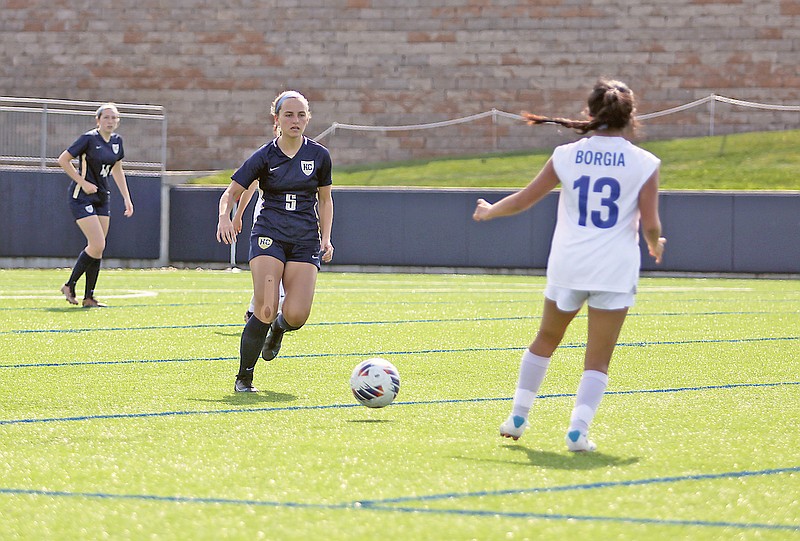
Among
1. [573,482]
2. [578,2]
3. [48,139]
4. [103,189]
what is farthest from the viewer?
[578,2]

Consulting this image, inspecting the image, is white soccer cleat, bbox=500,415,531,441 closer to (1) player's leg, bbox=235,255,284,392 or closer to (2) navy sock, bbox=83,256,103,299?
(1) player's leg, bbox=235,255,284,392

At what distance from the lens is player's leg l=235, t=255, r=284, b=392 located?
7.52 meters

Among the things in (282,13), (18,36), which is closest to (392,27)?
(282,13)

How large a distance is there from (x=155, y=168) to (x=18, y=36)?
13.7m

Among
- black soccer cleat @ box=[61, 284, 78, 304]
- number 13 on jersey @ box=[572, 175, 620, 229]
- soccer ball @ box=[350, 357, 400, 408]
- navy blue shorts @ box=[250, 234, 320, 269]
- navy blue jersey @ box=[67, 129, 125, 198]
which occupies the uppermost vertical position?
number 13 on jersey @ box=[572, 175, 620, 229]

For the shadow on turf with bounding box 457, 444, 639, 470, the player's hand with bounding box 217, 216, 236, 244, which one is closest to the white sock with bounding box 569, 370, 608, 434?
the shadow on turf with bounding box 457, 444, 639, 470

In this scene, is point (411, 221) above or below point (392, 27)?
below

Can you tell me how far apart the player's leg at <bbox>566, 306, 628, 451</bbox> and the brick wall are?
2609 cm

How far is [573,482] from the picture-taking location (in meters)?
4.94

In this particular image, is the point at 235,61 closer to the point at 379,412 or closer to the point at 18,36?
the point at 18,36

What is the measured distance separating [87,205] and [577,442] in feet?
29.9

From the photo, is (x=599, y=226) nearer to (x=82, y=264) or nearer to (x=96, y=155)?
(x=96, y=155)

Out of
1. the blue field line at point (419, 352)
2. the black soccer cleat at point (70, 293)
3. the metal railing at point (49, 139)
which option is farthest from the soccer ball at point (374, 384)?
the metal railing at point (49, 139)

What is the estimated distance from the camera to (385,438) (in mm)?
5953
